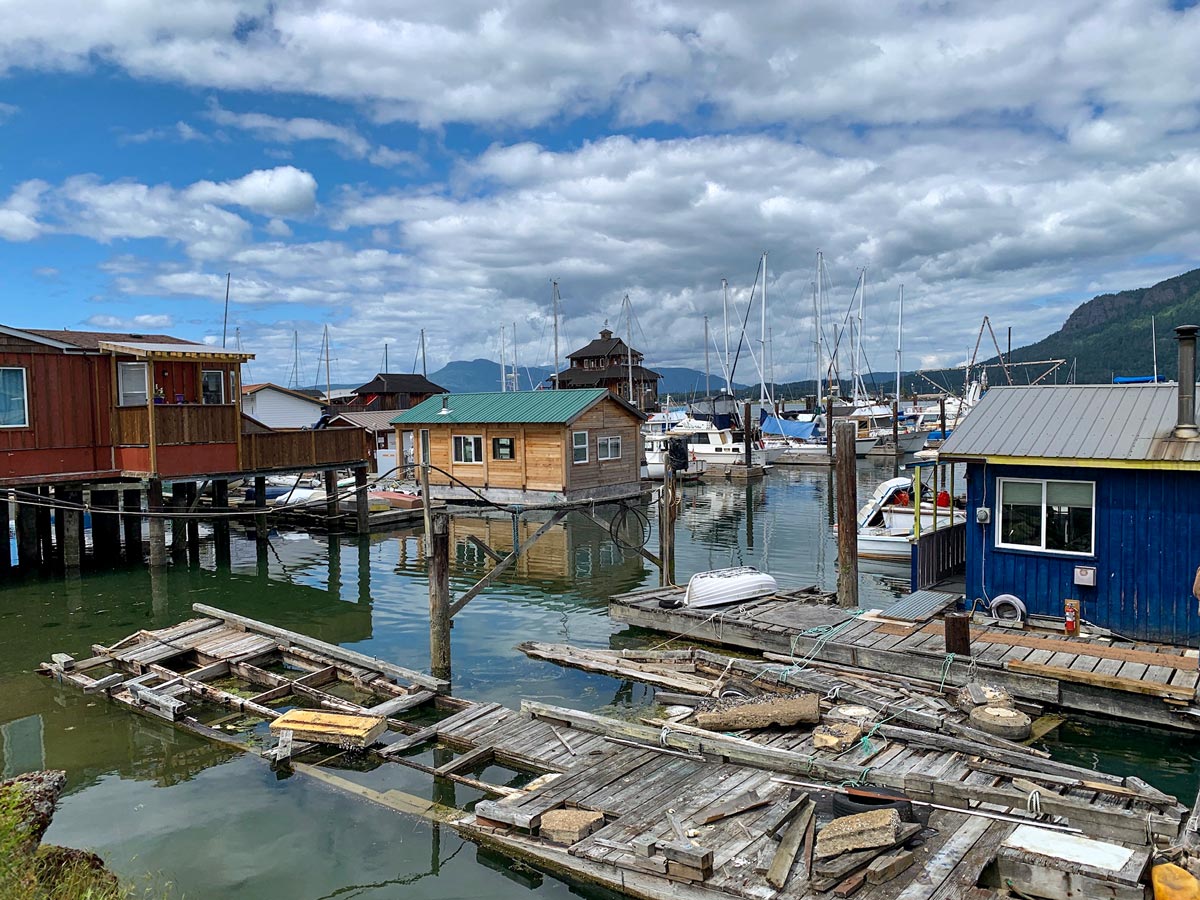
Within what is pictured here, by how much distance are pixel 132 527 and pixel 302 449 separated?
654 cm

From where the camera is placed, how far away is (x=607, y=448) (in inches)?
1677

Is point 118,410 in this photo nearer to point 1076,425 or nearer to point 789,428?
point 1076,425

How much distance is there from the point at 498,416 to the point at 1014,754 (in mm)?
32725

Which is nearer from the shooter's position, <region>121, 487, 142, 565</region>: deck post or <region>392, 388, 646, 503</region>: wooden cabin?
<region>121, 487, 142, 565</region>: deck post

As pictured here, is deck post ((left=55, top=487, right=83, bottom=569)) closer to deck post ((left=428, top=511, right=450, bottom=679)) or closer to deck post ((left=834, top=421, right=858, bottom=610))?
deck post ((left=428, top=511, right=450, bottom=679))

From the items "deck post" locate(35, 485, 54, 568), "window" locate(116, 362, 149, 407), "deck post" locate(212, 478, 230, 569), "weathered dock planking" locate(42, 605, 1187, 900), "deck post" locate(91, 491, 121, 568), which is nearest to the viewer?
"weathered dock planking" locate(42, 605, 1187, 900)

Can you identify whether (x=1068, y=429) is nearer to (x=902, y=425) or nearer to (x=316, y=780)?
(x=316, y=780)

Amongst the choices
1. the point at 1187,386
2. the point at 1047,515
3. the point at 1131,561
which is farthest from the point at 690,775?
the point at 1187,386

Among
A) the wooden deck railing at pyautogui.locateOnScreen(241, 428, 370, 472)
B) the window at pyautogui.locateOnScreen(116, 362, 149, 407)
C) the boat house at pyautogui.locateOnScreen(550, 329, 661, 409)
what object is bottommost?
the wooden deck railing at pyautogui.locateOnScreen(241, 428, 370, 472)

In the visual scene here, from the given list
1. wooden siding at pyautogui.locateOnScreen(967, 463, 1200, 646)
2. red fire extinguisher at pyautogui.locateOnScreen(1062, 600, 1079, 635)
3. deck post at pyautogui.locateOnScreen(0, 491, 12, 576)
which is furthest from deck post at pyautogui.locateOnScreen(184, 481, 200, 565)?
red fire extinguisher at pyautogui.locateOnScreen(1062, 600, 1079, 635)

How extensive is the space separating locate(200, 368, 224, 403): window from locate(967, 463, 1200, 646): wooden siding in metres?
25.1

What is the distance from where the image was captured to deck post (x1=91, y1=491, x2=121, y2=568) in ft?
98.6

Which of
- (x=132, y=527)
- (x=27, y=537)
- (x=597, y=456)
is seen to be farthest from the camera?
(x=597, y=456)

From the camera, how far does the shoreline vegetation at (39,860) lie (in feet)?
21.9
